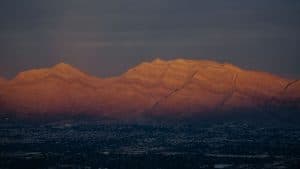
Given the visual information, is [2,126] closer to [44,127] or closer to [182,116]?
[44,127]

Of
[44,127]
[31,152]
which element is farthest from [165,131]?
[31,152]

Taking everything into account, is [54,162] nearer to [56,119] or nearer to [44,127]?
[44,127]

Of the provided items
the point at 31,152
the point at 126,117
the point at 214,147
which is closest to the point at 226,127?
the point at 126,117

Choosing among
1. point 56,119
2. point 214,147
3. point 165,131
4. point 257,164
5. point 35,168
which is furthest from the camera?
point 56,119

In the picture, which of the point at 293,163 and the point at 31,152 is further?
the point at 31,152

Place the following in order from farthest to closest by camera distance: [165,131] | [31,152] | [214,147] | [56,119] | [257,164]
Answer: [56,119] → [165,131] → [214,147] → [31,152] → [257,164]

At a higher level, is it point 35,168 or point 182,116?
point 182,116
